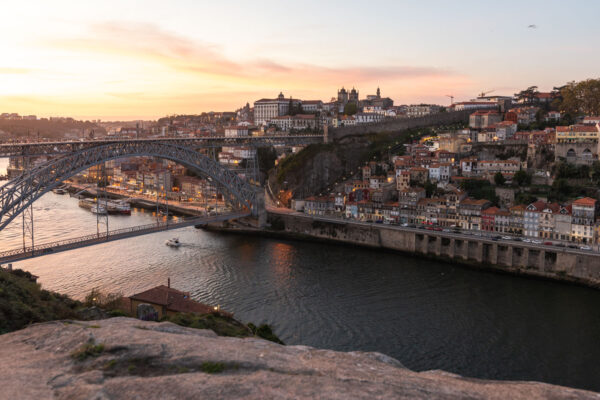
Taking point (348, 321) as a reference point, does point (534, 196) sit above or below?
above

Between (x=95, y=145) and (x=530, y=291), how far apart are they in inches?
656

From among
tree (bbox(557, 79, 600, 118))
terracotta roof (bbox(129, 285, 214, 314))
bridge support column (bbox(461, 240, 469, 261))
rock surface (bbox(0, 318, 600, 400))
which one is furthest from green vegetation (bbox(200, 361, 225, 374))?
tree (bbox(557, 79, 600, 118))

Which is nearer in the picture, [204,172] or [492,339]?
[492,339]

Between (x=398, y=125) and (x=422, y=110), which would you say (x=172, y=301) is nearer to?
(x=398, y=125)

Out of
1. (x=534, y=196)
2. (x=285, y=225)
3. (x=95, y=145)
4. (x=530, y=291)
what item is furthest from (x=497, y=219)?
(x=95, y=145)

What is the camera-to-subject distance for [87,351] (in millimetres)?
4906

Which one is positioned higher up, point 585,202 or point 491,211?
point 585,202

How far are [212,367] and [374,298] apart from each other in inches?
434

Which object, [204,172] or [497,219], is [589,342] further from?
[204,172]

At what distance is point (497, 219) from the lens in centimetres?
2103

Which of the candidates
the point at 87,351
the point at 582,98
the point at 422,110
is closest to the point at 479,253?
the point at 87,351

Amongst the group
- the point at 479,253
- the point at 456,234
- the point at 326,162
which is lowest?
the point at 479,253

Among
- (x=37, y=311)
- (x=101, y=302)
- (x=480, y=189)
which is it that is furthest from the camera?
(x=480, y=189)

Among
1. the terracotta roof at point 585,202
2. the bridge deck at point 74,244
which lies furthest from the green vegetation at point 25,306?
the terracotta roof at point 585,202
